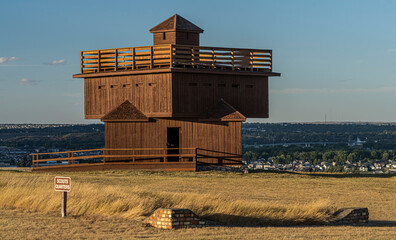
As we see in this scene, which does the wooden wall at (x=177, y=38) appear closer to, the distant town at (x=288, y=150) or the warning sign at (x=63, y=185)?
the distant town at (x=288, y=150)

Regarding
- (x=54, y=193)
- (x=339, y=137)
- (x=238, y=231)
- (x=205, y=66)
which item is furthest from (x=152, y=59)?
(x=339, y=137)

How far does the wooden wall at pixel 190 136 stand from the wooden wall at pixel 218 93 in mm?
1123

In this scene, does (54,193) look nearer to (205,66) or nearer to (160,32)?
(205,66)

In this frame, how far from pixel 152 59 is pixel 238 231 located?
810 inches

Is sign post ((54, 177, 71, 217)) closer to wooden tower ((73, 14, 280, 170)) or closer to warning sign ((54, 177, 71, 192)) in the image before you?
warning sign ((54, 177, 71, 192))

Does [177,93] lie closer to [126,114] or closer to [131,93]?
[131,93]

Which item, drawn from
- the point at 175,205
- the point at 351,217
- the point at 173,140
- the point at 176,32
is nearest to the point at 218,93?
the point at 173,140

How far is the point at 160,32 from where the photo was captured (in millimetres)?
40125

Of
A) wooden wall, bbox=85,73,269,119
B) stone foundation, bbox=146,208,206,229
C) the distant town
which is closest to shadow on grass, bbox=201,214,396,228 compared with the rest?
stone foundation, bbox=146,208,206,229

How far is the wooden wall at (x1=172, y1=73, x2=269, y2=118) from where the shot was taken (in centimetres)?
3612

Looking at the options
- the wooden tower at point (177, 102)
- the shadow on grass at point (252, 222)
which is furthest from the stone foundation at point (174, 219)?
the wooden tower at point (177, 102)

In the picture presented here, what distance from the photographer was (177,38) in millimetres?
39688

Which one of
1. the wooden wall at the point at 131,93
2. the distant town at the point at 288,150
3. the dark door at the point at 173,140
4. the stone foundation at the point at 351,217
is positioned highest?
the wooden wall at the point at 131,93

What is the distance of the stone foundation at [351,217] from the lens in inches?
793
